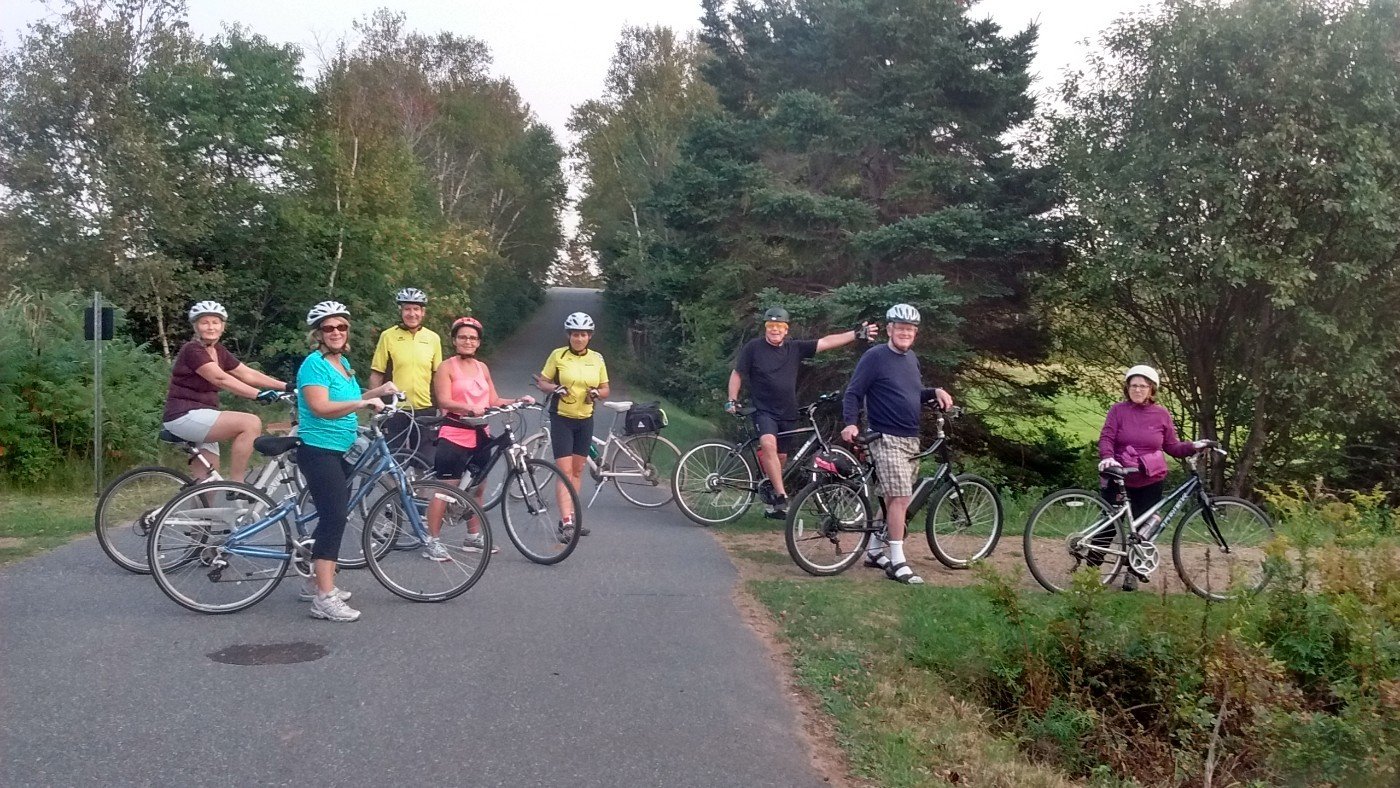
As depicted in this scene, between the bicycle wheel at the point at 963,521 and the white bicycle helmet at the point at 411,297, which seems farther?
the white bicycle helmet at the point at 411,297

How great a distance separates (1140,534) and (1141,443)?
2.08 ft

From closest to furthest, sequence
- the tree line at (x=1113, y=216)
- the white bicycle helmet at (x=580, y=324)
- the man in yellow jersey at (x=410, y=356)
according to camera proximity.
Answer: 1. the man in yellow jersey at (x=410, y=356)
2. the white bicycle helmet at (x=580, y=324)
3. the tree line at (x=1113, y=216)

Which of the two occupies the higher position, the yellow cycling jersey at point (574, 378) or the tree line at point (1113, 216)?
the tree line at point (1113, 216)

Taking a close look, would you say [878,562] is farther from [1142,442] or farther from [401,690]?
[401,690]

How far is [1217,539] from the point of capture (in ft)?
26.3

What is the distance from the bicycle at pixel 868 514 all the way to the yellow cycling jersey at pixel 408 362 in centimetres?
303

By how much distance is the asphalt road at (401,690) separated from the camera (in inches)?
173

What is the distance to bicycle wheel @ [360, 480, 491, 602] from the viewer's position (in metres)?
6.99

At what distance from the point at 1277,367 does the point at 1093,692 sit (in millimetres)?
10474

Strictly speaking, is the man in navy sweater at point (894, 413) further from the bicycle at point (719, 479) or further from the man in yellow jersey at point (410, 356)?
the man in yellow jersey at point (410, 356)

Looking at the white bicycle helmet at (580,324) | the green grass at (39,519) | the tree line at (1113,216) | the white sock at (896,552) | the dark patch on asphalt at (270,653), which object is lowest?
the green grass at (39,519)

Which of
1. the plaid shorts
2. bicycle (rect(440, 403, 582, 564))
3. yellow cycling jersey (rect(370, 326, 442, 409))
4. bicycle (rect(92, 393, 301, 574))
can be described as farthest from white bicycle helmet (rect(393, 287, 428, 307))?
the plaid shorts

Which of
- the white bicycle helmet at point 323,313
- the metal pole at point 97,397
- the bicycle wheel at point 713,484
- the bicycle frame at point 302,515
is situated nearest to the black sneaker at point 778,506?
the bicycle wheel at point 713,484

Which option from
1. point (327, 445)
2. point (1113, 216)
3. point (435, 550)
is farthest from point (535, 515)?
point (1113, 216)
